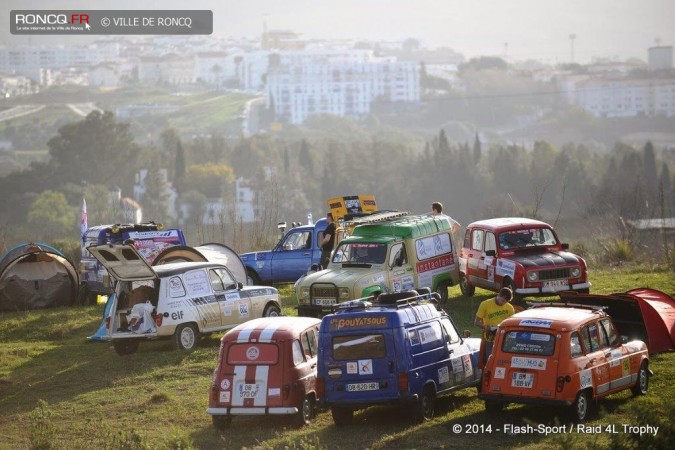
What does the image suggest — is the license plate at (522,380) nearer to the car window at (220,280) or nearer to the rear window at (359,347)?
the rear window at (359,347)

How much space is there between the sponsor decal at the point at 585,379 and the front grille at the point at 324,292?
29.5 ft

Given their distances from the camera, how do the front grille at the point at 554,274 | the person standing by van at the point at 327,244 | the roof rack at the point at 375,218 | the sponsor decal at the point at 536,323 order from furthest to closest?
the person standing by van at the point at 327,244
the roof rack at the point at 375,218
the front grille at the point at 554,274
the sponsor decal at the point at 536,323

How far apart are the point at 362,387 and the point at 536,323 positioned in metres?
2.68

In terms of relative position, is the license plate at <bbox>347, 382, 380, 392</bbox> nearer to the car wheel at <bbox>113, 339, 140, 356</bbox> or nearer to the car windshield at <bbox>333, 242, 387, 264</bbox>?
the car wheel at <bbox>113, 339, 140, 356</bbox>

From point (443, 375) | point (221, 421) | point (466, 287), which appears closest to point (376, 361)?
point (443, 375)

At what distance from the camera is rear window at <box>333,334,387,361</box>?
17.2 m

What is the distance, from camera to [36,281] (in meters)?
32.9

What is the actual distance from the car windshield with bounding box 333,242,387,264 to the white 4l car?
9.97ft

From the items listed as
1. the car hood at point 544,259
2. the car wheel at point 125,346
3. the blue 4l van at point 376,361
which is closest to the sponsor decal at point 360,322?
the blue 4l van at point 376,361

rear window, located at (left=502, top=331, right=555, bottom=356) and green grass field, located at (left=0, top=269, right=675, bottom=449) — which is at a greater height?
rear window, located at (left=502, top=331, right=555, bottom=356)

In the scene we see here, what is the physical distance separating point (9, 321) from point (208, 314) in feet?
27.0

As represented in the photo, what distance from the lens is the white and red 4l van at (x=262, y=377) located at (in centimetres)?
1759

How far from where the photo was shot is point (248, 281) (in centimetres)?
3189

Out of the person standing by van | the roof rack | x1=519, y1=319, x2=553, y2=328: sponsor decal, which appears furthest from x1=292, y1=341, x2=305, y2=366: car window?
the person standing by van
